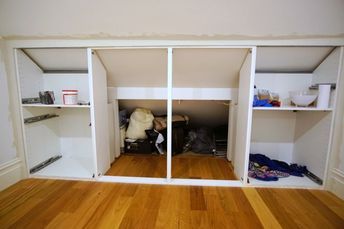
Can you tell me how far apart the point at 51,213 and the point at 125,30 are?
1624mm

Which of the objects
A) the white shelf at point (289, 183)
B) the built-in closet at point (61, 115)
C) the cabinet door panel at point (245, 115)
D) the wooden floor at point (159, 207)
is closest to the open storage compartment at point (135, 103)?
the built-in closet at point (61, 115)

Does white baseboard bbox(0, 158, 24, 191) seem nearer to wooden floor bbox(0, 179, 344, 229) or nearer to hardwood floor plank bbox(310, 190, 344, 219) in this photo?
wooden floor bbox(0, 179, 344, 229)

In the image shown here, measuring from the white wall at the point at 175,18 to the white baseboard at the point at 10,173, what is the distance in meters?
1.29

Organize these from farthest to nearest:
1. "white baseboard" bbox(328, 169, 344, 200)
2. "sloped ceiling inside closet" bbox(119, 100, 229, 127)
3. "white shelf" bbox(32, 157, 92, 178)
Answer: "sloped ceiling inside closet" bbox(119, 100, 229, 127), "white shelf" bbox(32, 157, 92, 178), "white baseboard" bbox(328, 169, 344, 200)

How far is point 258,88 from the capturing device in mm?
2084

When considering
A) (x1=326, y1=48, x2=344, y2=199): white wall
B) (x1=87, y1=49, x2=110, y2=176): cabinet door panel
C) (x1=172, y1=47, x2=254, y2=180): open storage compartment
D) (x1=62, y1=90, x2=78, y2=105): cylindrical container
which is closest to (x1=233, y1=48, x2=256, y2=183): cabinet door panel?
(x1=172, y1=47, x2=254, y2=180): open storage compartment

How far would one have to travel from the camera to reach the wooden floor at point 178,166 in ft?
6.58

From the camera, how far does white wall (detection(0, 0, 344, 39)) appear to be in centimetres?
128

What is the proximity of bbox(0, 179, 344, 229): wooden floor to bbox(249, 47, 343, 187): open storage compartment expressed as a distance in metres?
0.27

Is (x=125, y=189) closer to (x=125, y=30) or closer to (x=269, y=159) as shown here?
Answer: (x=125, y=30)

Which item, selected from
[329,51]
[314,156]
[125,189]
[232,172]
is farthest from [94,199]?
[329,51]

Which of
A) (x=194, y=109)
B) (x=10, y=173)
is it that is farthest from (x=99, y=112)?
(x=194, y=109)

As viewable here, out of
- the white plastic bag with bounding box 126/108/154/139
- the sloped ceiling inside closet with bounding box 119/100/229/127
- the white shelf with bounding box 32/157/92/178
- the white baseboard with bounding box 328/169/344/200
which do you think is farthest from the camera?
the sloped ceiling inside closet with bounding box 119/100/229/127

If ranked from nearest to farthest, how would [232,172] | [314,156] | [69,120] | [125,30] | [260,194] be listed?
[125,30] < [260,194] < [314,156] < [232,172] < [69,120]
